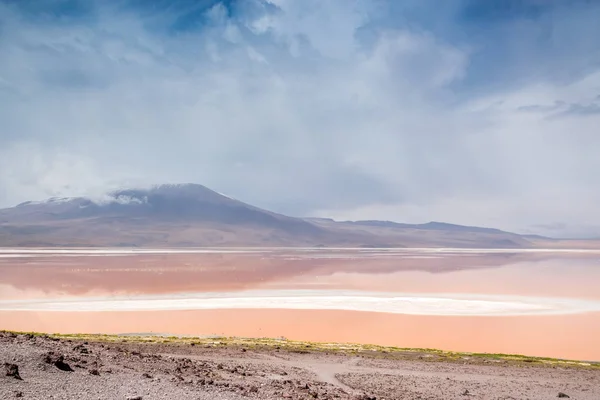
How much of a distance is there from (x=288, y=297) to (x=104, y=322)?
1524cm

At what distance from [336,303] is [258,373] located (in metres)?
22.6

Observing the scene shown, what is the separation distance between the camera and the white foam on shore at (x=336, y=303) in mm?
35969

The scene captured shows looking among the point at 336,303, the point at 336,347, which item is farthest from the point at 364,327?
the point at 336,303

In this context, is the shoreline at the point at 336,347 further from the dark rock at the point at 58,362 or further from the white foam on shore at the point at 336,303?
the white foam on shore at the point at 336,303

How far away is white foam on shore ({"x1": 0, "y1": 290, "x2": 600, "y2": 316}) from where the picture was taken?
36.0 meters

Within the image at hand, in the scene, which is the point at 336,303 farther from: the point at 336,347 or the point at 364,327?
the point at 336,347

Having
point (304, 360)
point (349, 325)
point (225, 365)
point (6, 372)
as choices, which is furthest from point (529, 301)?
point (6, 372)

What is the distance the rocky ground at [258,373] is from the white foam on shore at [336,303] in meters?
14.1

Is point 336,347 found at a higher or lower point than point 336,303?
lower

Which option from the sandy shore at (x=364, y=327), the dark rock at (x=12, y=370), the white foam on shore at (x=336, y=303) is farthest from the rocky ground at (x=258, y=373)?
the white foam on shore at (x=336, y=303)

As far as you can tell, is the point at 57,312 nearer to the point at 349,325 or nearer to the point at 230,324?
the point at 230,324

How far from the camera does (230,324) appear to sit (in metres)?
31.0

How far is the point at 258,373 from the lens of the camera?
1697 cm

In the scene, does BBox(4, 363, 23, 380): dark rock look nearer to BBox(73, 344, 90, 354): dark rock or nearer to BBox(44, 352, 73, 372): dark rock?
BBox(44, 352, 73, 372): dark rock
